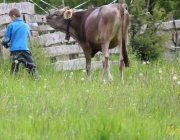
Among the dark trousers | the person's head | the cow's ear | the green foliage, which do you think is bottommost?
the green foliage

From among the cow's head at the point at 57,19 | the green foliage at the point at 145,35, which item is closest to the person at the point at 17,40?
the cow's head at the point at 57,19

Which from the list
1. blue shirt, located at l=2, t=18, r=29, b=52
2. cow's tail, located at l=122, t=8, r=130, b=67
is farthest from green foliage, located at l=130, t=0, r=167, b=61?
blue shirt, located at l=2, t=18, r=29, b=52

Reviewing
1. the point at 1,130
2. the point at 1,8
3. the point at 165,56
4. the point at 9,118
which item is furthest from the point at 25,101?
the point at 165,56

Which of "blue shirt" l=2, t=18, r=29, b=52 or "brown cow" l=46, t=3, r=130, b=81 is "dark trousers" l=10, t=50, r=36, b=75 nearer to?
"blue shirt" l=2, t=18, r=29, b=52

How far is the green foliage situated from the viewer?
16.6 metres

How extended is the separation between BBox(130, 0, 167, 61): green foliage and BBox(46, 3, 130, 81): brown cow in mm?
3118

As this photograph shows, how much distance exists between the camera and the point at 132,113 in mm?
6871

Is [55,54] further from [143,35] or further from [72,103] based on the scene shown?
[72,103]

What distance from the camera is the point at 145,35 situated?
659 inches

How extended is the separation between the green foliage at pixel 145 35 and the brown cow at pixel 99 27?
3118mm

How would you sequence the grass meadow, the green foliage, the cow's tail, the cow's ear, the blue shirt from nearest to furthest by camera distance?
the grass meadow, the blue shirt, the cow's tail, the cow's ear, the green foliage

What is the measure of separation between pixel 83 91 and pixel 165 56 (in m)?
11.1

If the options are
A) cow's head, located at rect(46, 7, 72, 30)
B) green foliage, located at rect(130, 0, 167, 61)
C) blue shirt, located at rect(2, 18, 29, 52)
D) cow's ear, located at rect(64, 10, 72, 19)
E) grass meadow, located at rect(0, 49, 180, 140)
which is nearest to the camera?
grass meadow, located at rect(0, 49, 180, 140)

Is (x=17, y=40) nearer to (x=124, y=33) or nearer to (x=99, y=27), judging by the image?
(x=99, y=27)
